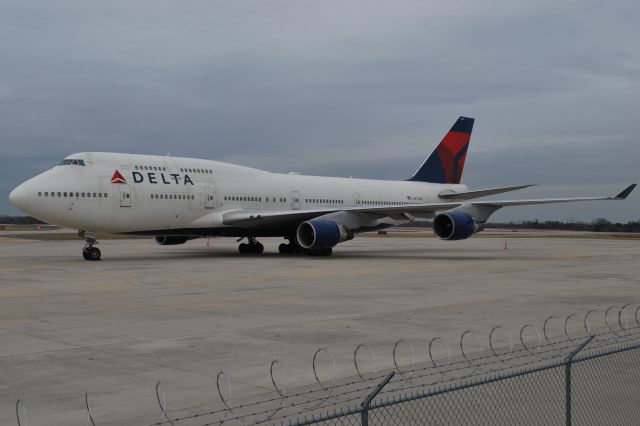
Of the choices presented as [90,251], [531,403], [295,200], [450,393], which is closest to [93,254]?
[90,251]

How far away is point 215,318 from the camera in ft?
36.9

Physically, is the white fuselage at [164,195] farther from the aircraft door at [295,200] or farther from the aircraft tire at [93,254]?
the aircraft tire at [93,254]

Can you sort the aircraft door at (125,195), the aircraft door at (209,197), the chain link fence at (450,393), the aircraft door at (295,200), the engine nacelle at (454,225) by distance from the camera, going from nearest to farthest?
the chain link fence at (450,393) < the aircraft door at (125,195) < the aircraft door at (209,197) < the engine nacelle at (454,225) < the aircraft door at (295,200)

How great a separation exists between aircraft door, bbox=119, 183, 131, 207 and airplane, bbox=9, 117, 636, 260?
0.04 metres

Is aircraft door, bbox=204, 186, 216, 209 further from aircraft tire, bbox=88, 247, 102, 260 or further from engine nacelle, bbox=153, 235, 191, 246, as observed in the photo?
aircraft tire, bbox=88, 247, 102, 260

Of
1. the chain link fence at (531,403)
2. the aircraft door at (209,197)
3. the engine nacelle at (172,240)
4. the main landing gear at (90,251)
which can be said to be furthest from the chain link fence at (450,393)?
the engine nacelle at (172,240)

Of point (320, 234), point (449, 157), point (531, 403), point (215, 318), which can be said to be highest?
point (449, 157)

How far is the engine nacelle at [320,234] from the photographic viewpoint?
88.2ft

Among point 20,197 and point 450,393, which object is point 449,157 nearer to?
point 20,197

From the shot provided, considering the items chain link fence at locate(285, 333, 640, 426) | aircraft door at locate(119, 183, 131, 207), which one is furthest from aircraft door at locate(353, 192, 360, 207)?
chain link fence at locate(285, 333, 640, 426)

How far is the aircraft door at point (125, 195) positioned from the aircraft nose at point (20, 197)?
3.17 meters

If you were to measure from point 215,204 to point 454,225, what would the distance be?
9.80 m

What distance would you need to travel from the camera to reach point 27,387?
262 inches

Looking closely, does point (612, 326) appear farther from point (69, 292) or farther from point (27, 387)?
point (69, 292)
